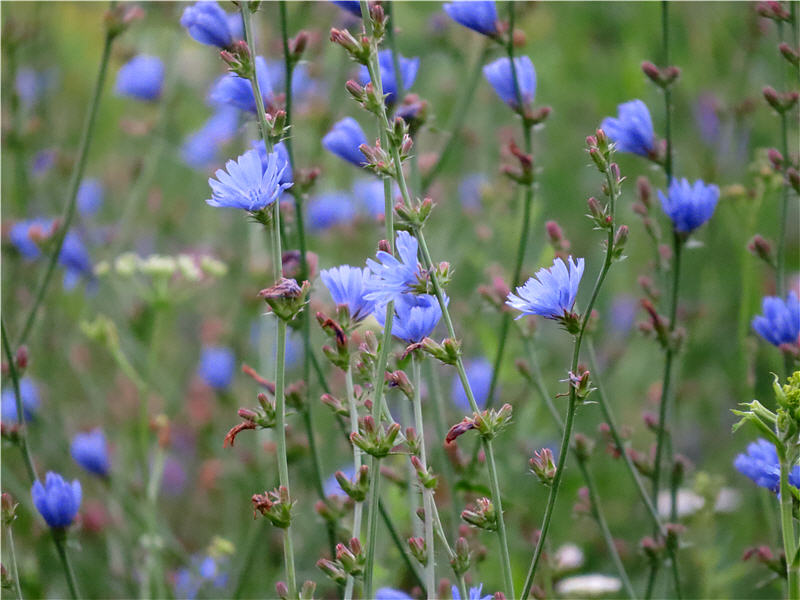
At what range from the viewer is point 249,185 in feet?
4.14

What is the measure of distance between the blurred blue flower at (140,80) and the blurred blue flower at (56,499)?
1.88m

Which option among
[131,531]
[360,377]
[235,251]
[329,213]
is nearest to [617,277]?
[329,213]

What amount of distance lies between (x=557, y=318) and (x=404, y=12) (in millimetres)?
2708

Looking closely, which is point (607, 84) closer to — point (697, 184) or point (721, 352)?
point (721, 352)

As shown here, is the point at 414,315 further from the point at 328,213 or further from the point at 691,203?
the point at 328,213

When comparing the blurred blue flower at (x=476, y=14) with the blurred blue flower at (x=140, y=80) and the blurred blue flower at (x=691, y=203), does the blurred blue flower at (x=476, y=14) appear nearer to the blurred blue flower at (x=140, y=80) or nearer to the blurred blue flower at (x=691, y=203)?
the blurred blue flower at (x=691, y=203)

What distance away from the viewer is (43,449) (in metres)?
2.67

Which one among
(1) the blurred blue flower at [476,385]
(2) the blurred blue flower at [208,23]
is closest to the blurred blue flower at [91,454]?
(1) the blurred blue flower at [476,385]

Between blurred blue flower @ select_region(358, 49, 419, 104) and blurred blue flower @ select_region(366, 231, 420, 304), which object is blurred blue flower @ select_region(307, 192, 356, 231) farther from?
blurred blue flower @ select_region(366, 231, 420, 304)

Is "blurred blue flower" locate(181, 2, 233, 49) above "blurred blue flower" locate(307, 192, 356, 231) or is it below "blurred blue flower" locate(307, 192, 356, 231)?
below

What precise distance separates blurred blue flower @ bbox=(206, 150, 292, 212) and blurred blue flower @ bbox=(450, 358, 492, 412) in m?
1.22

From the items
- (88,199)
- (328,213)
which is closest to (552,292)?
(328,213)

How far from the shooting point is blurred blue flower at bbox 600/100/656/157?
1.85 meters

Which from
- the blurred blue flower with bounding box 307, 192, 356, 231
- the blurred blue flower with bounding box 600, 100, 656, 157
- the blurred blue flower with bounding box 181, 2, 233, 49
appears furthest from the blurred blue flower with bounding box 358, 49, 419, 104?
the blurred blue flower with bounding box 307, 192, 356, 231
